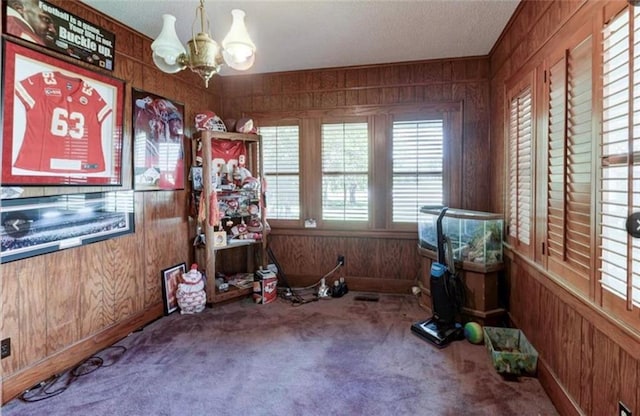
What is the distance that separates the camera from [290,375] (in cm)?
236

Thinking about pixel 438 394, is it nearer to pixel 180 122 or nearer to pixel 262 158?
pixel 262 158

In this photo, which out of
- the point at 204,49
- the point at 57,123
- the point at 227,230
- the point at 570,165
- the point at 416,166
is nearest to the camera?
the point at 204,49

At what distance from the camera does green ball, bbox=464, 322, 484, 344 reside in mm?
2764

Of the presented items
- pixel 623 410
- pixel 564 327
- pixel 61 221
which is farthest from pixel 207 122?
pixel 623 410

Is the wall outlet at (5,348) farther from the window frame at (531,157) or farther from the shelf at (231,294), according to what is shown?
the window frame at (531,157)

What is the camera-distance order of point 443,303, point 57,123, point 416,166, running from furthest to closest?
point 416,166 → point 443,303 → point 57,123

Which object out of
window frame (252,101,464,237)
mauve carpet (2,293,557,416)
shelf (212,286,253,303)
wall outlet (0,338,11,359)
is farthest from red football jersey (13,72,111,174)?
window frame (252,101,464,237)

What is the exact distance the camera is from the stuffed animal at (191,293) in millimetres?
3414

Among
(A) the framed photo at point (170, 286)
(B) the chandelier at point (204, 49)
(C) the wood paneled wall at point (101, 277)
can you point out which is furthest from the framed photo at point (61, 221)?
(B) the chandelier at point (204, 49)

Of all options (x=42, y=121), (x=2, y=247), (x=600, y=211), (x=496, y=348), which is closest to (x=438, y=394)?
(x=496, y=348)

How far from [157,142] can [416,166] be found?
2825mm

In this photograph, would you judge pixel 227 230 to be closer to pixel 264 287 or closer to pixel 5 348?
pixel 264 287

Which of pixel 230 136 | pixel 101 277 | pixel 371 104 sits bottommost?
pixel 101 277

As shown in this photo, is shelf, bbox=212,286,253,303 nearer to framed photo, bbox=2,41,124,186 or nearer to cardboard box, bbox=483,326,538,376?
framed photo, bbox=2,41,124,186
